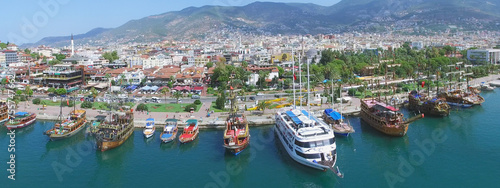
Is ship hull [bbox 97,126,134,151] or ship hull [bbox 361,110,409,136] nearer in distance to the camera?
ship hull [bbox 97,126,134,151]

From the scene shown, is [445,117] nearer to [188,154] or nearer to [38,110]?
[188,154]

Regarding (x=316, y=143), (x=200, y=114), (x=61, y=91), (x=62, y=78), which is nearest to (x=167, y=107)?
(x=200, y=114)

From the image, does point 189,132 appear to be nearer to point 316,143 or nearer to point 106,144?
point 106,144

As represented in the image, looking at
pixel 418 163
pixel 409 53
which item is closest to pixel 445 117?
pixel 418 163

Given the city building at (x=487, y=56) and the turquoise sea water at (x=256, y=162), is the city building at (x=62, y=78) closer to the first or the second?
the turquoise sea water at (x=256, y=162)

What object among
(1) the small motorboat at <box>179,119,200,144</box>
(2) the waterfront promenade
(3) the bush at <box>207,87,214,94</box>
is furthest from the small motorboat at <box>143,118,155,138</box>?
(3) the bush at <box>207,87,214,94</box>

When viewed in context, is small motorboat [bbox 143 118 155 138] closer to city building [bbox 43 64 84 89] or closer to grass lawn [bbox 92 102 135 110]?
grass lawn [bbox 92 102 135 110]
